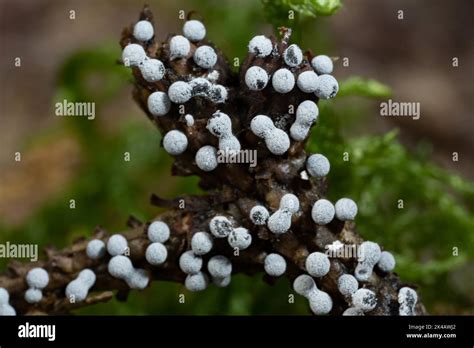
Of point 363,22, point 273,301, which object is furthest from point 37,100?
point 273,301

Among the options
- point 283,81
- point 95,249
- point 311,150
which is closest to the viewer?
point 283,81

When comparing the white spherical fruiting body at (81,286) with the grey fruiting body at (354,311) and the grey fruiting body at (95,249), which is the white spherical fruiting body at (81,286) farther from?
the grey fruiting body at (354,311)

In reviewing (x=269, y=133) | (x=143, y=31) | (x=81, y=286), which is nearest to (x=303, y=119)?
(x=269, y=133)

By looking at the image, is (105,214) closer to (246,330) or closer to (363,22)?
(246,330)

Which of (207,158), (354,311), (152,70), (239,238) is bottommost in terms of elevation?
(354,311)

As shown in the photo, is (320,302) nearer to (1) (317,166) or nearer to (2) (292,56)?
(1) (317,166)

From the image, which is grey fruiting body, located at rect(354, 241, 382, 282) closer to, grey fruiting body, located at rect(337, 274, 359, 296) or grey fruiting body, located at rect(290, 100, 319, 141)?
grey fruiting body, located at rect(337, 274, 359, 296)
